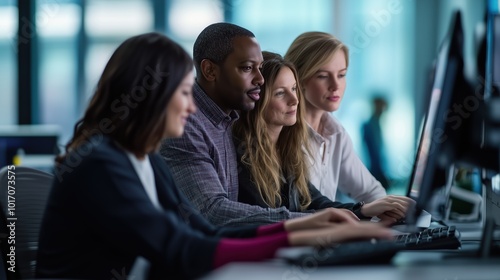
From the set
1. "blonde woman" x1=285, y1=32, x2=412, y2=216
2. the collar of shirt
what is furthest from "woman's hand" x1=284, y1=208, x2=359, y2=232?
"blonde woman" x1=285, y1=32, x2=412, y2=216

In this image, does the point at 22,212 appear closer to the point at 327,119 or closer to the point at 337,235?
the point at 337,235

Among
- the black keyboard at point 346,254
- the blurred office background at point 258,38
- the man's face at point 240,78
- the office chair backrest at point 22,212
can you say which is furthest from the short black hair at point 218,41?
the blurred office background at point 258,38

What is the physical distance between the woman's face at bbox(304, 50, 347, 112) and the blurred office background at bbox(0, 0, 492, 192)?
459 cm

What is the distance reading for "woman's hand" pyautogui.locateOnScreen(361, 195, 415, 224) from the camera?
2.17 meters

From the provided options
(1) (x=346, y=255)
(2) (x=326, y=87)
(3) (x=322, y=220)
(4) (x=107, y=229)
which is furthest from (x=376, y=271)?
(2) (x=326, y=87)

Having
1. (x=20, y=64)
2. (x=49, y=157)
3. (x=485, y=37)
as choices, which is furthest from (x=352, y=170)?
(x=20, y=64)

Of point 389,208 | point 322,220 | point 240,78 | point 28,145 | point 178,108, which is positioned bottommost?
point 28,145

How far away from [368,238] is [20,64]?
20.7 feet

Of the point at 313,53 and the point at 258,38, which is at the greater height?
the point at 313,53

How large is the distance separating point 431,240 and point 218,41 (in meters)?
1.04

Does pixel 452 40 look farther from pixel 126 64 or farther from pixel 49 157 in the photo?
pixel 49 157

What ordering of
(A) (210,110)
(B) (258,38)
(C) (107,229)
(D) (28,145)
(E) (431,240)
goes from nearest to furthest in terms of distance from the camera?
(C) (107,229)
(E) (431,240)
(A) (210,110)
(D) (28,145)
(B) (258,38)

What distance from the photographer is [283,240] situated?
Answer: 56.7 inches

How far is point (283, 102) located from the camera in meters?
2.60
